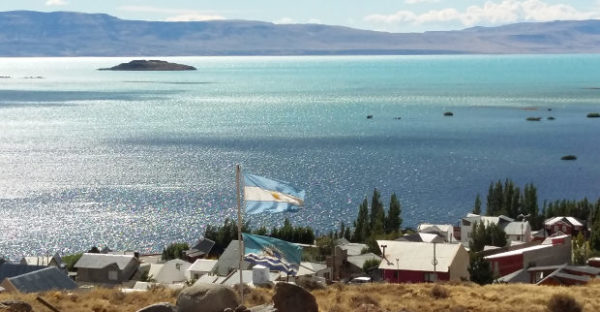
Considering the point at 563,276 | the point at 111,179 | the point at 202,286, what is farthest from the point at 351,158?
the point at 202,286

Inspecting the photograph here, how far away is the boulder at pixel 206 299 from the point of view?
20.7m

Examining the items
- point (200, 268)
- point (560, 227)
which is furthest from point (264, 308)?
point (560, 227)

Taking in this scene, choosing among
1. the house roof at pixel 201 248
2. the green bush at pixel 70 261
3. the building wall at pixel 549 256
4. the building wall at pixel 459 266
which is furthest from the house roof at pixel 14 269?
the building wall at pixel 549 256

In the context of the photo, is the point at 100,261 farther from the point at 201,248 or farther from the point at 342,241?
the point at 342,241

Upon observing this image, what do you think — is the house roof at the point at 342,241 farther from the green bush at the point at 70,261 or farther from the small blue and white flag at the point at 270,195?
the small blue and white flag at the point at 270,195

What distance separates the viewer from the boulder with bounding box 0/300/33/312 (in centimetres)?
2141

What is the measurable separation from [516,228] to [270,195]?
183 feet

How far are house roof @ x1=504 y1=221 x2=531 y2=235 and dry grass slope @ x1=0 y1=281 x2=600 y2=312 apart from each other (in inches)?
1862

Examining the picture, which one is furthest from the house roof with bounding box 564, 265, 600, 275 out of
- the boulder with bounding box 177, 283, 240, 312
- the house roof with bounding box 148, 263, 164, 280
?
the house roof with bounding box 148, 263, 164, 280

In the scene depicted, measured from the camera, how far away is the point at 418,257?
49469 millimetres

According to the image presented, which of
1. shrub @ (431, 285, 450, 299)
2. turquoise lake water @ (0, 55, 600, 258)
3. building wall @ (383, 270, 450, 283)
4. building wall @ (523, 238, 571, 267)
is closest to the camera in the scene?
shrub @ (431, 285, 450, 299)

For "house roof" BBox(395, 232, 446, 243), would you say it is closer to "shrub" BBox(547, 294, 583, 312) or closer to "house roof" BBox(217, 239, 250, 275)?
"house roof" BBox(217, 239, 250, 275)

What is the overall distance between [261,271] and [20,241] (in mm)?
48485

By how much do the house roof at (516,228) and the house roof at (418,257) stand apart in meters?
22.8
